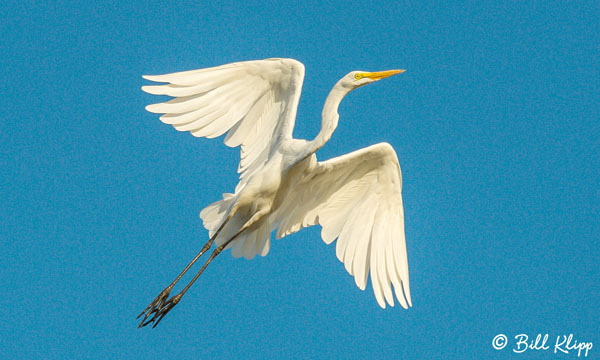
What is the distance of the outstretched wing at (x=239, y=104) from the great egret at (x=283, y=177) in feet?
0.04

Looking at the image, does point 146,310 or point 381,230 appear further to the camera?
point 381,230

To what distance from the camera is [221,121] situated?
1328 cm

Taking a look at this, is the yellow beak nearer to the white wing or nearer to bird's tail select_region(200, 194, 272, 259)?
the white wing

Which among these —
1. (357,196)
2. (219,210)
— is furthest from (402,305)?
(219,210)

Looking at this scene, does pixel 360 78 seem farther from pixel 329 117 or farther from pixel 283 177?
pixel 283 177

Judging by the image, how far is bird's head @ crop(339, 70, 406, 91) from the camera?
13.2 m

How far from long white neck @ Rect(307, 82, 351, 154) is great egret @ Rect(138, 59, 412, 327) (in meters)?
0.01

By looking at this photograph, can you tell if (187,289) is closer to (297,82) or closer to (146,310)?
(146,310)

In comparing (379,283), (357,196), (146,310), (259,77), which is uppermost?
(259,77)

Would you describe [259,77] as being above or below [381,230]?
above

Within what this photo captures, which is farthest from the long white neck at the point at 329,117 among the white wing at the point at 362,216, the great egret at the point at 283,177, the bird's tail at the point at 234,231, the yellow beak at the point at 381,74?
the bird's tail at the point at 234,231

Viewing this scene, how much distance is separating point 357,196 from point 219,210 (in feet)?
5.60

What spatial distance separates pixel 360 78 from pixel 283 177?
152 centimetres

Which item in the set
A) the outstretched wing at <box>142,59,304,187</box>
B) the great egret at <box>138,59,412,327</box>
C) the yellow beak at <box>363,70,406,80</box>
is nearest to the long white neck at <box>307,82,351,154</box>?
the great egret at <box>138,59,412,327</box>
